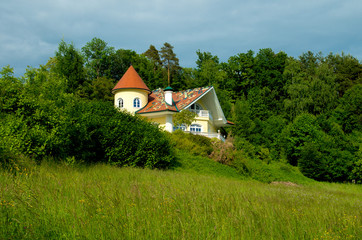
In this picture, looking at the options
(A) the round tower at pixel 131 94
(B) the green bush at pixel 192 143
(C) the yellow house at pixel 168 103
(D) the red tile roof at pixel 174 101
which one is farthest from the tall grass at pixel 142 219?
(A) the round tower at pixel 131 94

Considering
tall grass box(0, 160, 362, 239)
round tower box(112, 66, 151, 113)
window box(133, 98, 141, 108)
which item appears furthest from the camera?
window box(133, 98, 141, 108)

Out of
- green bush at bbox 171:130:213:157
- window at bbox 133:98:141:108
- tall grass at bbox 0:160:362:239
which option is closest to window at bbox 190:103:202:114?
window at bbox 133:98:141:108

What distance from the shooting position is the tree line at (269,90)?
36000mm

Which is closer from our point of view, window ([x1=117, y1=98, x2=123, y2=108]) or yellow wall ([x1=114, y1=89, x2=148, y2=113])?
yellow wall ([x1=114, y1=89, x2=148, y2=113])

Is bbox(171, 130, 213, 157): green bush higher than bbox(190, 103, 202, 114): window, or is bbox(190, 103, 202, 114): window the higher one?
bbox(190, 103, 202, 114): window

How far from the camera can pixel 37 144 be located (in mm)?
12727

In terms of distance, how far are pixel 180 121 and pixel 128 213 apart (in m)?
26.0

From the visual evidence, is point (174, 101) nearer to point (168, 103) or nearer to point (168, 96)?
point (168, 96)

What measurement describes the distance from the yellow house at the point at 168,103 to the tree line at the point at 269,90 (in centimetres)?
408

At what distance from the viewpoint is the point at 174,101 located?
119ft

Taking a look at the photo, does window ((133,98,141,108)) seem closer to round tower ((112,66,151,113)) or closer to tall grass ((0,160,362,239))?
round tower ((112,66,151,113))

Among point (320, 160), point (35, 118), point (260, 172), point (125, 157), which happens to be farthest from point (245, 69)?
point (35, 118)

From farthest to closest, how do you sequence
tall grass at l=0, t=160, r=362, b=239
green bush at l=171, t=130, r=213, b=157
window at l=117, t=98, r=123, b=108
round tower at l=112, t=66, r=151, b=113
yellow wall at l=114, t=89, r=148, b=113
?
1. window at l=117, t=98, r=123, b=108
2. round tower at l=112, t=66, r=151, b=113
3. yellow wall at l=114, t=89, r=148, b=113
4. green bush at l=171, t=130, r=213, b=157
5. tall grass at l=0, t=160, r=362, b=239

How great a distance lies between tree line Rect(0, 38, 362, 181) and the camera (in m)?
36.0
